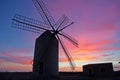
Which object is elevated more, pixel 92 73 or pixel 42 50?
pixel 42 50

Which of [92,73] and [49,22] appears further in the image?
[92,73]

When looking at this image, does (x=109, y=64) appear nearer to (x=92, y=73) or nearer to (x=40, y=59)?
(x=92, y=73)

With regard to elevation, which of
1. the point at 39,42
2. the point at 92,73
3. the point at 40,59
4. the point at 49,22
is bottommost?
the point at 92,73

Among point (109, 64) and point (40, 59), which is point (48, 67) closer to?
point (40, 59)

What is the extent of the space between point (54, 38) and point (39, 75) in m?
5.32

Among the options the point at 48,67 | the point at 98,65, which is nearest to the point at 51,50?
the point at 48,67

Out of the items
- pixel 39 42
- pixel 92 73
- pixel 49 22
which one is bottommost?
pixel 92 73

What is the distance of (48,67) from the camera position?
827 inches

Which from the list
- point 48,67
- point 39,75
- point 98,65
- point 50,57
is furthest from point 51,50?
point 98,65

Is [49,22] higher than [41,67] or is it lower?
higher

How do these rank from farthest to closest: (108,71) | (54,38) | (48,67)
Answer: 1. (108,71)
2. (54,38)
3. (48,67)

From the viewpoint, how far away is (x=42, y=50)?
21.4 metres

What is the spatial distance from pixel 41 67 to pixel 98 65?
13751 mm

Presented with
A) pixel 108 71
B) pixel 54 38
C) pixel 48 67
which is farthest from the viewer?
pixel 108 71
